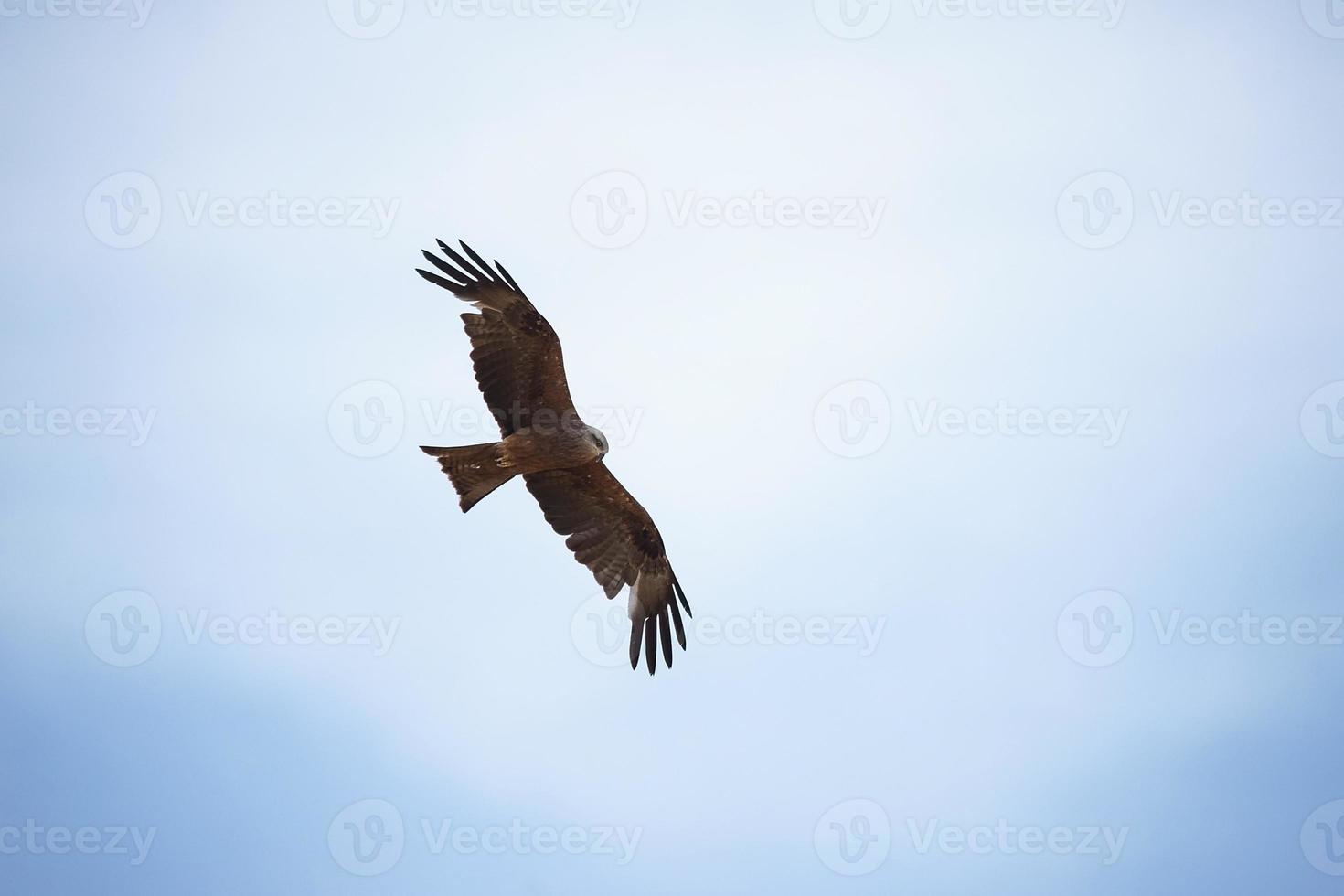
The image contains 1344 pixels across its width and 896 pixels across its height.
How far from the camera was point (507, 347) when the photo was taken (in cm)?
1432

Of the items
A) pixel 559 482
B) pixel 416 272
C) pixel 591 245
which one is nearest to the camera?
pixel 416 272

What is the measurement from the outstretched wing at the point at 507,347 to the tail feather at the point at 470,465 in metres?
0.30

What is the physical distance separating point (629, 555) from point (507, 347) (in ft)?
9.97

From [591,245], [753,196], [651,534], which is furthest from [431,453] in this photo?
[753,196]

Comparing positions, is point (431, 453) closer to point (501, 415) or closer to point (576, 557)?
point (501, 415)

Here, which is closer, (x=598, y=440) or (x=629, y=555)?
(x=598, y=440)

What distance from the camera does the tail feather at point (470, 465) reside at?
46.9 feet

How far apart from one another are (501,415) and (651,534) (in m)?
2.47

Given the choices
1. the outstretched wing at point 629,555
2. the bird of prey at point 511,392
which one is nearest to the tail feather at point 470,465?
the bird of prey at point 511,392

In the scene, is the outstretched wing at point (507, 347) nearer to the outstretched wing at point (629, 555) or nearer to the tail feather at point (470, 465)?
the tail feather at point (470, 465)

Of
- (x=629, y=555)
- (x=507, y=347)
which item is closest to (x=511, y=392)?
(x=507, y=347)

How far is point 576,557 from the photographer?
1580 cm

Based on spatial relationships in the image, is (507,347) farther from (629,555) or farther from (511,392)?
(629,555)

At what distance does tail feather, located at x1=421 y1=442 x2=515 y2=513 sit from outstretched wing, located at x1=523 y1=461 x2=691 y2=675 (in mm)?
1171
